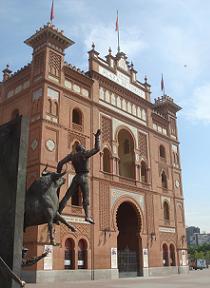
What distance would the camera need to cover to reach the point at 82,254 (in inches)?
914

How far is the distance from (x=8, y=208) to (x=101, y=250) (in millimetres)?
19411

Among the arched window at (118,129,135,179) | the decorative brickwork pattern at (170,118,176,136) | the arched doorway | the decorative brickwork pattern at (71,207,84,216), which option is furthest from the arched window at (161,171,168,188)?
the decorative brickwork pattern at (71,207,84,216)

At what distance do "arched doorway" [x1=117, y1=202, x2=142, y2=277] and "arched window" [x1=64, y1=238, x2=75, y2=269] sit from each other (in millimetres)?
5422

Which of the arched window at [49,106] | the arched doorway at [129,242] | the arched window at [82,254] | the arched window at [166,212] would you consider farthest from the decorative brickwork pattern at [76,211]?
the arched window at [166,212]

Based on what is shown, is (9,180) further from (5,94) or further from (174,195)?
(174,195)

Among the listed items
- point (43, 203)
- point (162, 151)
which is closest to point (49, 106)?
point (162, 151)

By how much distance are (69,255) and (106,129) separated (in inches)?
384

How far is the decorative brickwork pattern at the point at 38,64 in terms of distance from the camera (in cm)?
2445

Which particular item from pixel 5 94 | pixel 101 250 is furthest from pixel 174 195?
pixel 5 94

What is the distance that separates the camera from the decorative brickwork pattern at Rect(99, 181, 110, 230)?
24.9 metres

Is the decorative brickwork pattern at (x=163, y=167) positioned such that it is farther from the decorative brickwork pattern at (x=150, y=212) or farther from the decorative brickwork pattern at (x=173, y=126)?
the decorative brickwork pattern at (x=173, y=126)

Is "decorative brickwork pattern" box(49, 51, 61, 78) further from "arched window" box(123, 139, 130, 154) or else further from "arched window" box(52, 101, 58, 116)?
"arched window" box(123, 139, 130, 154)

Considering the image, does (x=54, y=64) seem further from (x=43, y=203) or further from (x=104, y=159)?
(x=43, y=203)

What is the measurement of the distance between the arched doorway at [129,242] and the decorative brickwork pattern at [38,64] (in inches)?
463
